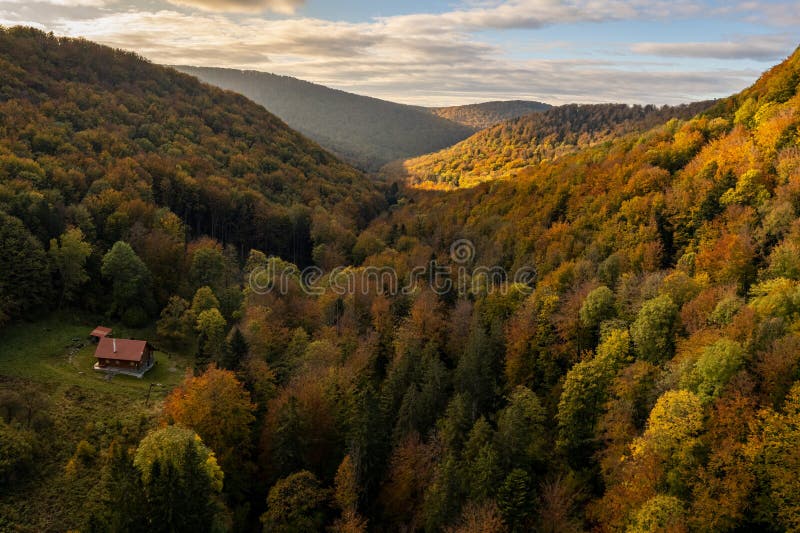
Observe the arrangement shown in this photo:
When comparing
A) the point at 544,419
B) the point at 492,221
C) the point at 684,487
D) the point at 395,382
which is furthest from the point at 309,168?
the point at 684,487

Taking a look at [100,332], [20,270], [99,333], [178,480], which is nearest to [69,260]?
[20,270]

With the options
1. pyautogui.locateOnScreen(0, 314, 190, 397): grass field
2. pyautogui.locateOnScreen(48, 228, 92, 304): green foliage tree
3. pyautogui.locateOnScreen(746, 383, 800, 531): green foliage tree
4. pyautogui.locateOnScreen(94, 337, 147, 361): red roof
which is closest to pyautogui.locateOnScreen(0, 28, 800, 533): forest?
pyautogui.locateOnScreen(746, 383, 800, 531): green foliage tree

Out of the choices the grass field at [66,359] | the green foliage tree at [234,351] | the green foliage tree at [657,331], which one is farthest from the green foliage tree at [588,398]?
Result: the grass field at [66,359]

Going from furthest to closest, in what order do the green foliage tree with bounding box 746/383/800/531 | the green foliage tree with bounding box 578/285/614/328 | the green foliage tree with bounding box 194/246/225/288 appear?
the green foliage tree with bounding box 194/246/225/288
the green foliage tree with bounding box 578/285/614/328
the green foliage tree with bounding box 746/383/800/531

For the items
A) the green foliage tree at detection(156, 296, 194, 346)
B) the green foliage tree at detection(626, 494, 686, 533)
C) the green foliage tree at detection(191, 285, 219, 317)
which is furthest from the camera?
the green foliage tree at detection(191, 285, 219, 317)

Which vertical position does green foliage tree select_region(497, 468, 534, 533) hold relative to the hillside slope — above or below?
below

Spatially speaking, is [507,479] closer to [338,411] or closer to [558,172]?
[338,411]

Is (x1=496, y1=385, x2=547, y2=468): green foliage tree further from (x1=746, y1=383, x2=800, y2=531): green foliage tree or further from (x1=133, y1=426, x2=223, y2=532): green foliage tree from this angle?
(x1=133, y1=426, x2=223, y2=532): green foliage tree

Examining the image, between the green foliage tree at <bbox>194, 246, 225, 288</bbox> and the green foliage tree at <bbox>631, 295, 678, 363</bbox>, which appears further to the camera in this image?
the green foliage tree at <bbox>194, 246, 225, 288</bbox>
